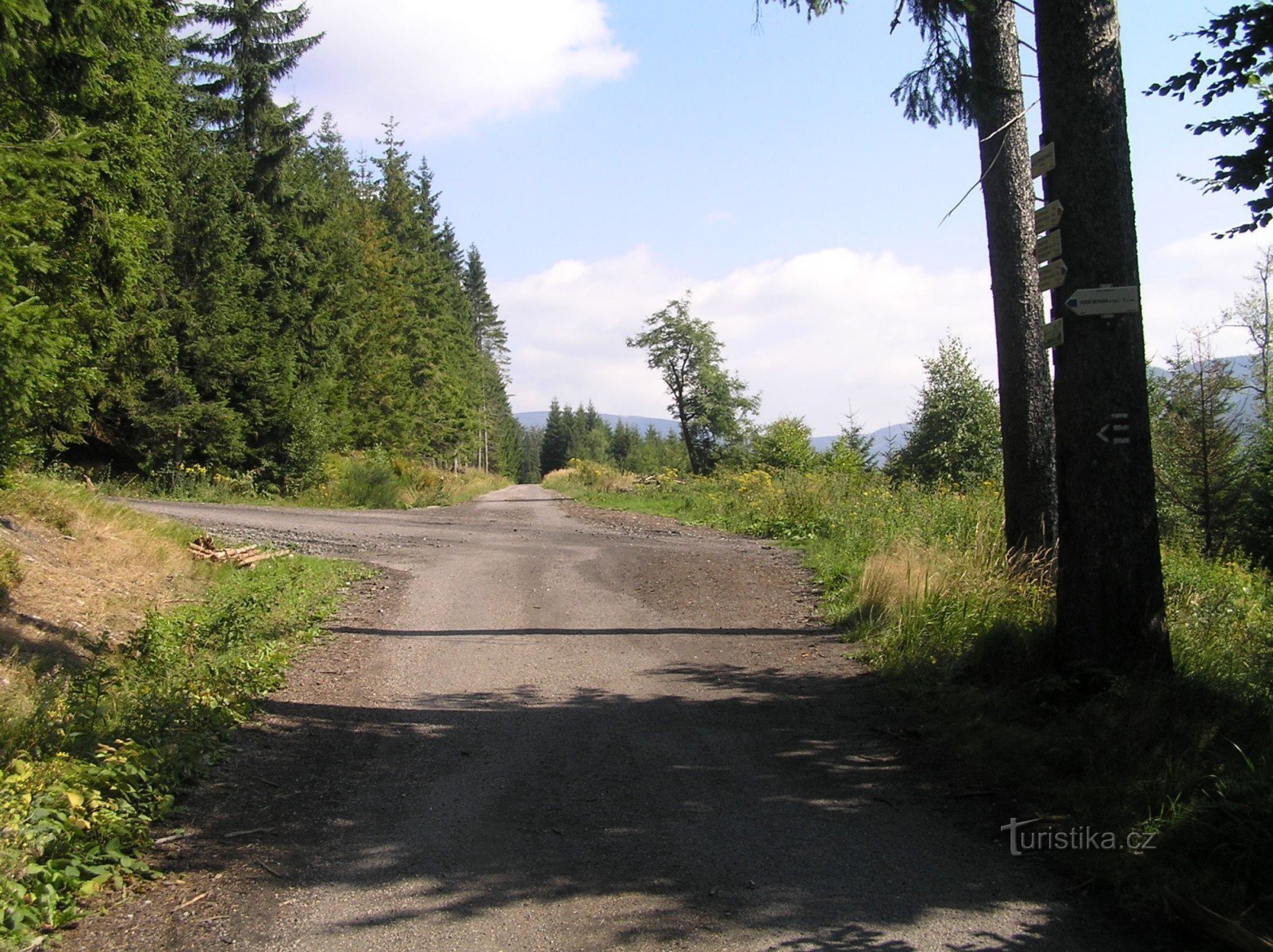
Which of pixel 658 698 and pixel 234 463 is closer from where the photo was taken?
pixel 658 698

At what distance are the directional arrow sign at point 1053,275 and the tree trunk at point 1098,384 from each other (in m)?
0.04

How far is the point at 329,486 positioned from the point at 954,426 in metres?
21.4

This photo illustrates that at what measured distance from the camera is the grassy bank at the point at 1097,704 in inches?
148

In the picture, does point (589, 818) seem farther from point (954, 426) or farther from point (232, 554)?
point (954, 426)

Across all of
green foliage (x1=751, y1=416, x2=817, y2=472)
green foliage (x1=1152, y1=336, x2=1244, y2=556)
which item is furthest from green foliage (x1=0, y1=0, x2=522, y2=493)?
green foliage (x1=1152, y1=336, x2=1244, y2=556)

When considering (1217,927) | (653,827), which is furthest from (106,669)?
(1217,927)

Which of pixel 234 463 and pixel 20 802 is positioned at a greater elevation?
pixel 234 463

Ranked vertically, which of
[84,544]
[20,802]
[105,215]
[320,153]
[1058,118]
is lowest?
[20,802]

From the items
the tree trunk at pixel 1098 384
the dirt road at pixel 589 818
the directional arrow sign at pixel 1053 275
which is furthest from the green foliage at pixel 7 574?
the directional arrow sign at pixel 1053 275

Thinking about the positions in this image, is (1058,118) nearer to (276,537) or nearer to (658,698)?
(658,698)

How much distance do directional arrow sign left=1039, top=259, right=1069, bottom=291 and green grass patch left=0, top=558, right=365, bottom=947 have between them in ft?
19.6

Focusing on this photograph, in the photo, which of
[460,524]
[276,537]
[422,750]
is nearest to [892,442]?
[460,524]

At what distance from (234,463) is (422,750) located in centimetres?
2404

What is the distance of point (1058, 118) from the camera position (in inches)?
230
